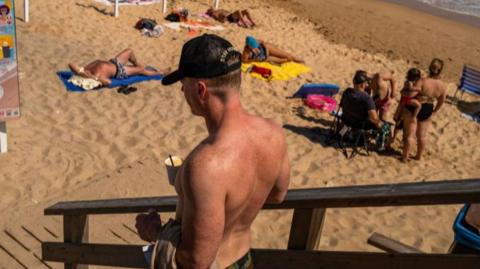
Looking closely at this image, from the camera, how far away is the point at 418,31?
1712 centimetres

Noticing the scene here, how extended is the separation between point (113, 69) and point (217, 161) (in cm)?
730

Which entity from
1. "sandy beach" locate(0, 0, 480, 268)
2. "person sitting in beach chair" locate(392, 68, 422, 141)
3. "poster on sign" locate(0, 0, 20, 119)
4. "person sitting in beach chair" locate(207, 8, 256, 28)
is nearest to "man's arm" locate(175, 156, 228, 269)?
"sandy beach" locate(0, 0, 480, 268)

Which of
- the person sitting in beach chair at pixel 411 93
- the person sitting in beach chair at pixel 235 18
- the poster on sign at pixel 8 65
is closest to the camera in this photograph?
the poster on sign at pixel 8 65

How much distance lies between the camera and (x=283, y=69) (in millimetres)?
10367

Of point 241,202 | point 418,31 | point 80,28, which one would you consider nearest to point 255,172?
point 241,202

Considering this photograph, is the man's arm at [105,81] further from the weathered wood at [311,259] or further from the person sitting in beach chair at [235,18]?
the weathered wood at [311,259]

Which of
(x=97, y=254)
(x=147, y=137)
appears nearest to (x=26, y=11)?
(x=147, y=137)

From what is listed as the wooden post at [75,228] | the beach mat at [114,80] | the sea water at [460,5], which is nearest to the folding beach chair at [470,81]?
the beach mat at [114,80]

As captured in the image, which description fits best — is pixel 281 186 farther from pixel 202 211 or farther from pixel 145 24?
pixel 145 24

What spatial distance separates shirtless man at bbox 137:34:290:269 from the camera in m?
1.74

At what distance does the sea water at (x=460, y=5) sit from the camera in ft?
74.1

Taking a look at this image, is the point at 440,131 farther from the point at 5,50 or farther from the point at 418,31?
the point at 418,31

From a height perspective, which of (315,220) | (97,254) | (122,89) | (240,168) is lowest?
(122,89)

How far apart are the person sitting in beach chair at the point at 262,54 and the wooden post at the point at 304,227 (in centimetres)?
831
